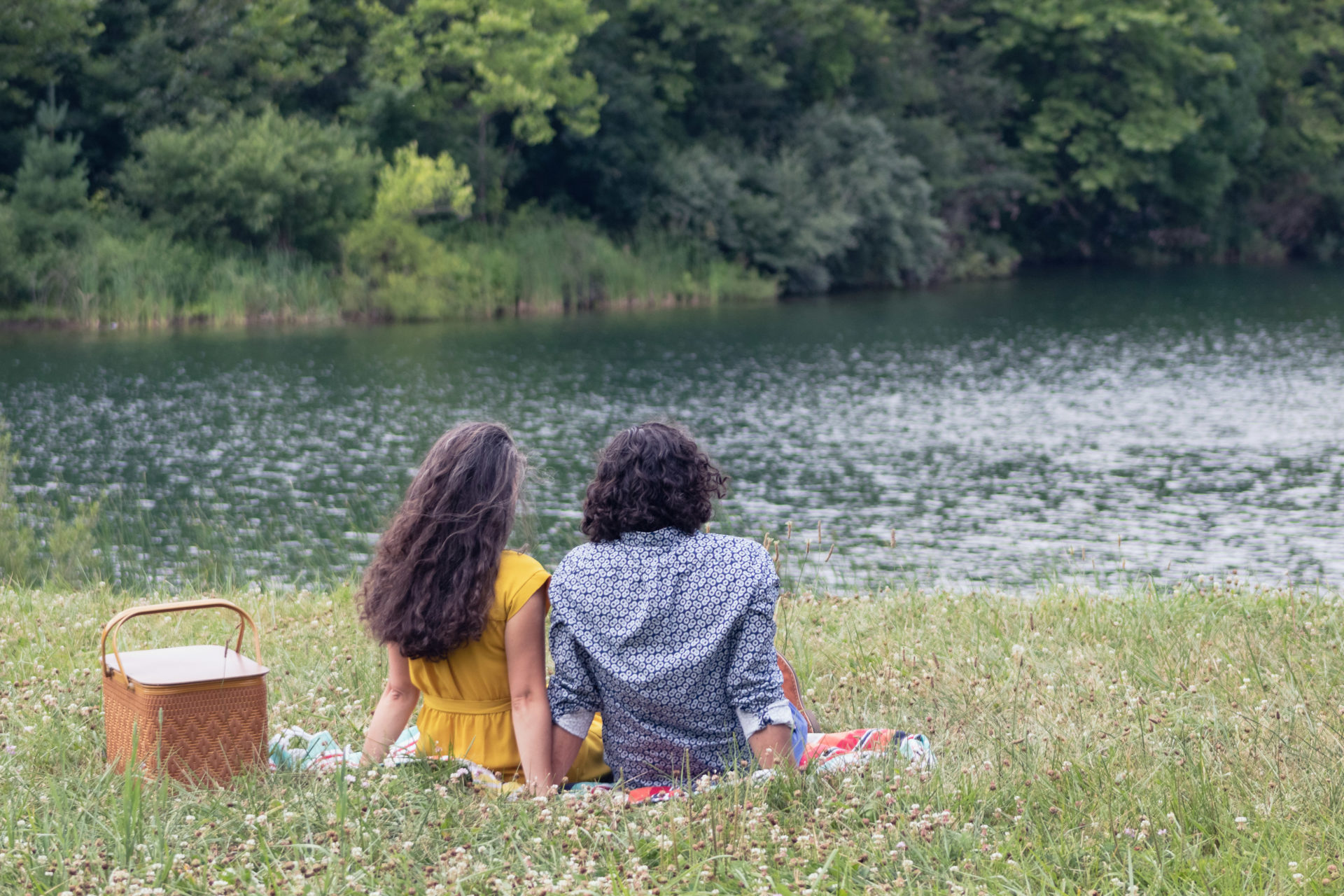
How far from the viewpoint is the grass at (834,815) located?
2.89m

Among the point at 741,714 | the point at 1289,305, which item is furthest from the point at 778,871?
the point at 1289,305

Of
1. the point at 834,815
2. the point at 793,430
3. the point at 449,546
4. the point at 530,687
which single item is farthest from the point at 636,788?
the point at 793,430

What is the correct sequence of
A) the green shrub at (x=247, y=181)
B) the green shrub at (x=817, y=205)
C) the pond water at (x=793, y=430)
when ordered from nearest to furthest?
the pond water at (x=793, y=430), the green shrub at (x=247, y=181), the green shrub at (x=817, y=205)

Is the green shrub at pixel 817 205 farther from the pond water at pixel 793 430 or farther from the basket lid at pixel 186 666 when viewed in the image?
the basket lid at pixel 186 666

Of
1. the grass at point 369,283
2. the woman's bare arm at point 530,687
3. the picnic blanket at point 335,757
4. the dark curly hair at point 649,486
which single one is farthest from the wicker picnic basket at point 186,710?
the grass at point 369,283

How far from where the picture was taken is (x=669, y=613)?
3363mm

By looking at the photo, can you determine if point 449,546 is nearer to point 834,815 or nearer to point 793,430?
point 834,815

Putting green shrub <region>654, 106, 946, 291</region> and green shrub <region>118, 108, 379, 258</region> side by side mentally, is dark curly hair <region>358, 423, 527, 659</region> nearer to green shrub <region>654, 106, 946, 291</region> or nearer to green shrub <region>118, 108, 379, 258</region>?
green shrub <region>118, 108, 379, 258</region>

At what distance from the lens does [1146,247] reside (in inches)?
1971

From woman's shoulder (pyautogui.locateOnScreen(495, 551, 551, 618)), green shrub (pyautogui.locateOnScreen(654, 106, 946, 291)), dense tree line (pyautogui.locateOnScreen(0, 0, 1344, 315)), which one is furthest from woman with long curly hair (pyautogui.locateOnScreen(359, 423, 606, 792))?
green shrub (pyautogui.locateOnScreen(654, 106, 946, 291))

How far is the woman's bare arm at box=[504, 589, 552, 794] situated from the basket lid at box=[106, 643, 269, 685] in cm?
63

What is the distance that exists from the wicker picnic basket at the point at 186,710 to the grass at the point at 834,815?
8 centimetres

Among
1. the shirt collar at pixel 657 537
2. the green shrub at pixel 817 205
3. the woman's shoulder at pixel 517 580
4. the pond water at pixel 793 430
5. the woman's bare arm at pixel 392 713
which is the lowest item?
the pond water at pixel 793 430

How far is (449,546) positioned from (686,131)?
36541 mm
